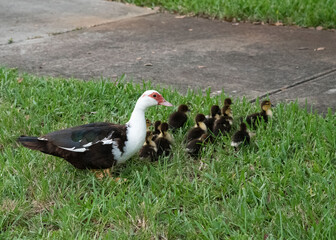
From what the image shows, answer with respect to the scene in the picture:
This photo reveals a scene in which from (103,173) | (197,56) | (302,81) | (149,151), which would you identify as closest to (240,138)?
(149,151)

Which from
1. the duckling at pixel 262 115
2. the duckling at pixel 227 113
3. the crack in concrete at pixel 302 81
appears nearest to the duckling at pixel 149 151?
the duckling at pixel 227 113

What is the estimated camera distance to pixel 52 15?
913 cm

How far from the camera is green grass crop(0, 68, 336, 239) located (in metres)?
3.61

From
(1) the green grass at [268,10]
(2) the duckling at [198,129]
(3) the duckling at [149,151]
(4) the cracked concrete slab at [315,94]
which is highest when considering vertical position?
(1) the green grass at [268,10]

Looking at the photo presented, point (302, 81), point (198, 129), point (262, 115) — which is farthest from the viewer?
point (302, 81)

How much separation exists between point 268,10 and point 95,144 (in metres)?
4.84

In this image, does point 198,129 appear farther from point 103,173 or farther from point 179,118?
point 103,173

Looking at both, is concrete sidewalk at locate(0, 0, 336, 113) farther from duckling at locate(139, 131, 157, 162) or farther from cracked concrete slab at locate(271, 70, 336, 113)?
duckling at locate(139, 131, 157, 162)

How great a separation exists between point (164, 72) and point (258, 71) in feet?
3.40

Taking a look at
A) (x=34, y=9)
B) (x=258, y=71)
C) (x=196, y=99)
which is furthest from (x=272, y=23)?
(x=34, y=9)

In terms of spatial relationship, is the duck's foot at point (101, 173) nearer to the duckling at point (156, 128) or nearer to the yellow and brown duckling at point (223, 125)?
the duckling at point (156, 128)

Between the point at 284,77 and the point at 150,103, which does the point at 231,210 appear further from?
the point at 284,77

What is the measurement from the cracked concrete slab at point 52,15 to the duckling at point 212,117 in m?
3.77

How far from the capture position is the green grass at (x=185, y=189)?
3611 millimetres
